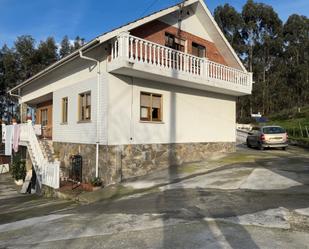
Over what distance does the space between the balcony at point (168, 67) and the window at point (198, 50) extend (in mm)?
1895

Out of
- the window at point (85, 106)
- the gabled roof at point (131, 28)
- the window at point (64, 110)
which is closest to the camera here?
the gabled roof at point (131, 28)

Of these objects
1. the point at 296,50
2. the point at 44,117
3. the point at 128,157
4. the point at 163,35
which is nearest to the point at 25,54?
the point at 44,117

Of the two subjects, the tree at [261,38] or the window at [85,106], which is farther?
the tree at [261,38]

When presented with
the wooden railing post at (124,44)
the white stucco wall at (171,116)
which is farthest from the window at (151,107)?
the wooden railing post at (124,44)

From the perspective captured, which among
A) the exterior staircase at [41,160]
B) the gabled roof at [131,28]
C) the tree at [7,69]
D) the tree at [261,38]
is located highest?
the tree at [261,38]

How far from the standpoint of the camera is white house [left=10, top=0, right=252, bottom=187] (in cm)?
1405

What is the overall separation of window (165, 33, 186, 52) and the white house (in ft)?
0.17

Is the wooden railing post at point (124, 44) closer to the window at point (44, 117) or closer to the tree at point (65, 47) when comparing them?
the window at point (44, 117)

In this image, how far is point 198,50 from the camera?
19812 millimetres

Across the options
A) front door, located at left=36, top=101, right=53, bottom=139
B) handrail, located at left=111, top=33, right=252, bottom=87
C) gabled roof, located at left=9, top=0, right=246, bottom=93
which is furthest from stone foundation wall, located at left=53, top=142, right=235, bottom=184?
gabled roof, located at left=9, top=0, right=246, bottom=93

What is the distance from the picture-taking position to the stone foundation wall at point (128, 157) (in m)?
14.0

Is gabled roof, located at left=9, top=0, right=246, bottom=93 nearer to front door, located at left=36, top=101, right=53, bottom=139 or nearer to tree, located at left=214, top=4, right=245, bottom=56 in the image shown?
front door, located at left=36, top=101, right=53, bottom=139

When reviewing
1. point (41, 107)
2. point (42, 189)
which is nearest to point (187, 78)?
point (42, 189)

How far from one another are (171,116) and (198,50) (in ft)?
16.8
